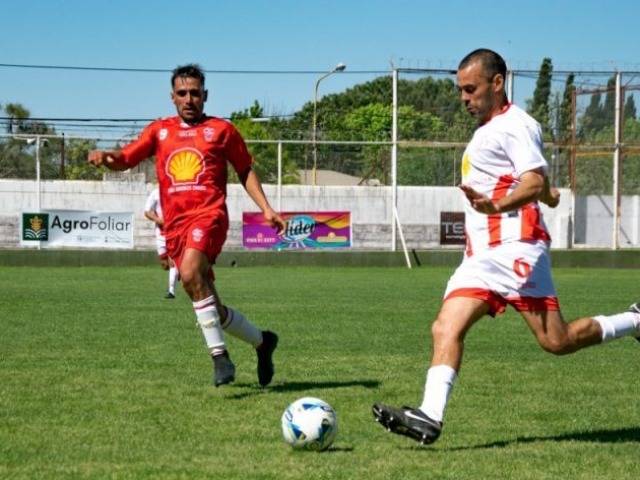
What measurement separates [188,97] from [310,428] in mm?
3010

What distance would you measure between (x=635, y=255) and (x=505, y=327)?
60.3 ft

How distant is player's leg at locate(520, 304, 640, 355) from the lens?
5.60 metres

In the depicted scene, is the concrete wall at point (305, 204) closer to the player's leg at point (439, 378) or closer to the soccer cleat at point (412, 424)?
the player's leg at point (439, 378)

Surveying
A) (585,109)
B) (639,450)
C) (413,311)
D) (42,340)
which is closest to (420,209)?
(585,109)

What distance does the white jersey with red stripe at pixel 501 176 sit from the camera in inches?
218

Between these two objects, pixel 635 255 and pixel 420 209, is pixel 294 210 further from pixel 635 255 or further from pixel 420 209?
pixel 635 255

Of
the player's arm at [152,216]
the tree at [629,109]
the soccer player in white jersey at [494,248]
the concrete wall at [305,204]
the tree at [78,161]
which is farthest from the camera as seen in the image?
the tree at [629,109]

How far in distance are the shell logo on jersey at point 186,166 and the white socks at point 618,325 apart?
9.31ft

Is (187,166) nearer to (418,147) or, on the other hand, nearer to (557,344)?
(557,344)

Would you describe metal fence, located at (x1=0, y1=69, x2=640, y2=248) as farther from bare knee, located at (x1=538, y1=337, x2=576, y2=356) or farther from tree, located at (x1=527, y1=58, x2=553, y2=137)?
bare knee, located at (x1=538, y1=337, x2=576, y2=356)

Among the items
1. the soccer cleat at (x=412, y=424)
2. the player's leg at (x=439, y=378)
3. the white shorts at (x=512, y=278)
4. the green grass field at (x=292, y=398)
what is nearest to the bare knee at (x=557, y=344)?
the white shorts at (x=512, y=278)

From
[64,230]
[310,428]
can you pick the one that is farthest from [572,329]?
[64,230]

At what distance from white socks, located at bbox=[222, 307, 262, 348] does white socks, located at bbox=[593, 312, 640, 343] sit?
8.39 ft

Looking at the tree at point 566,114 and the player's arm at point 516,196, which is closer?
the player's arm at point 516,196
